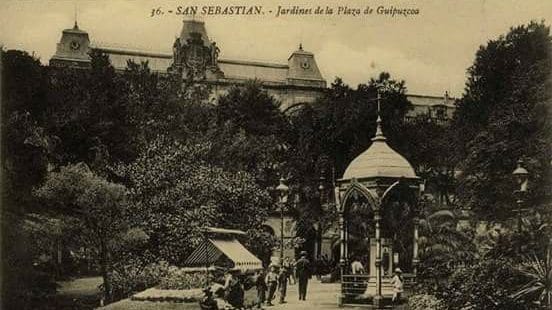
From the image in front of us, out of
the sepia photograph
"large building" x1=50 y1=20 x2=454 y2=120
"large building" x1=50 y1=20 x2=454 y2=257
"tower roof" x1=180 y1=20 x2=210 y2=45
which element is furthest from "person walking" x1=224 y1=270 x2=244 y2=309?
"tower roof" x1=180 y1=20 x2=210 y2=45

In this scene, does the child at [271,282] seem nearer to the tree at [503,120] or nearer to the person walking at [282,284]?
the person walking at [282,284]

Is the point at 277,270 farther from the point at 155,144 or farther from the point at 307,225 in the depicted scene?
the point at 307,225

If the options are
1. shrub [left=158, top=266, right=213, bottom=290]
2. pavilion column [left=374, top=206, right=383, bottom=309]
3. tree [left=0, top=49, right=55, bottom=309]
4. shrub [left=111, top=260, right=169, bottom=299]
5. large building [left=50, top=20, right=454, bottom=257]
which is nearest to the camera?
tree [left=0, top=49, right=55, bottom=309]

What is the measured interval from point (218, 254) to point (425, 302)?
9198 millimetres

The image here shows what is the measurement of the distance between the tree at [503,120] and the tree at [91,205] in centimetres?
1521

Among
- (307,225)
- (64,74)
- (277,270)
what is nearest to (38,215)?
(277,270)

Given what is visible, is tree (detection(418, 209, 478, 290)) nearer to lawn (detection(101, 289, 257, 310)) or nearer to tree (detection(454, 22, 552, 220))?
tree (detection(454, 22, 552, 220))

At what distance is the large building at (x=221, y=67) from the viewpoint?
4659 centimetres

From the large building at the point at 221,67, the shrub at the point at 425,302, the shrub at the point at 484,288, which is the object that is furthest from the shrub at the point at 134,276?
the large building at the point at 221,67

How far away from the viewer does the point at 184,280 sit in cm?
2167

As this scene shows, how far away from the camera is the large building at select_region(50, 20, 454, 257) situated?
146 ft

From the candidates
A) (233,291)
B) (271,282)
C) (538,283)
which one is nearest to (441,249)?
(271,282)

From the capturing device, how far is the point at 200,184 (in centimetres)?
2756

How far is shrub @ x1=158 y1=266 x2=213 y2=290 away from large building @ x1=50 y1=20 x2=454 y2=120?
22.9 m
